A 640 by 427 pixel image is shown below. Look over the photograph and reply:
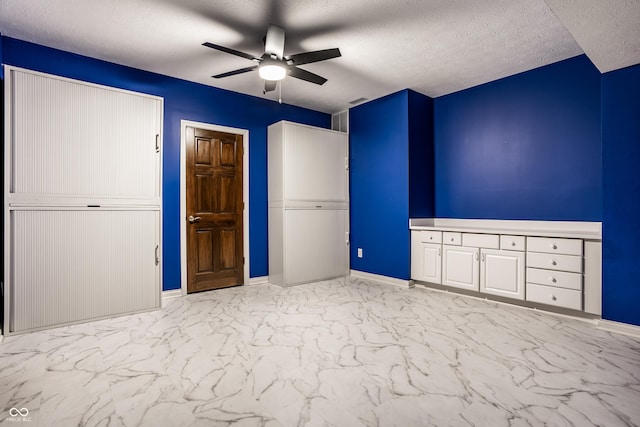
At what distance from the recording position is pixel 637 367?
6.79 feet

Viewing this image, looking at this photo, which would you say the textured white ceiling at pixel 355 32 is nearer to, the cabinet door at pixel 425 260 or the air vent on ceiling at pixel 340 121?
the air vent on ceiling at pixel 340 121

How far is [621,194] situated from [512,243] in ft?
3.18

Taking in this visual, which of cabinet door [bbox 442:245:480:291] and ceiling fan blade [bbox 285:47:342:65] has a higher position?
ceiling fan blade [bbox 285:47:342:65]

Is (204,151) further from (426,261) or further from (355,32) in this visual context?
(426,261)

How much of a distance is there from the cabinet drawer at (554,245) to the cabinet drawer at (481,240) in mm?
316

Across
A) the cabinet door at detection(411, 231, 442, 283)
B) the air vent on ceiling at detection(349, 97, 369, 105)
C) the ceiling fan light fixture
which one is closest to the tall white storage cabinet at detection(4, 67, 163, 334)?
the ceiling fan light fixture

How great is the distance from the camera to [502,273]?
3.42 metres

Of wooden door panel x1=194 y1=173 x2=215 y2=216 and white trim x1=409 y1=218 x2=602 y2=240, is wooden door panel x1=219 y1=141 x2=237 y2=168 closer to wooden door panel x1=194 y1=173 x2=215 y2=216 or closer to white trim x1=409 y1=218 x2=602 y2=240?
wooden door panel x1=194 y1=173 x2=215 y2=216

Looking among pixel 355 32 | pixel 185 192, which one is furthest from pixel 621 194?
pixel 185 192

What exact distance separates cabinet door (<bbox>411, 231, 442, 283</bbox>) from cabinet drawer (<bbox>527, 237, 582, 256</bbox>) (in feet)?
3.32

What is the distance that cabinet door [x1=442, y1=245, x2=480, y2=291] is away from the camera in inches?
144

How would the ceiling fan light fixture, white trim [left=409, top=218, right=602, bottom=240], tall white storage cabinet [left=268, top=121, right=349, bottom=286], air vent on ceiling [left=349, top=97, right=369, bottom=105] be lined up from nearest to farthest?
the ceiling fan light fixture
white trim [left=409, top=218, right=602, bottom=240]
tall white storage cabinet [left=268, top=121, right=349, bottom=286]
air vent on ceiling [left=349, top=97, right=369, bottom=105]

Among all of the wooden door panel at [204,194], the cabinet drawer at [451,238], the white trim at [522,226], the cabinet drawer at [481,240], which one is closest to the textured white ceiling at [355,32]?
the wooden door panel at [204,194]

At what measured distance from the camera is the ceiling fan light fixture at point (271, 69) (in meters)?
2.71
